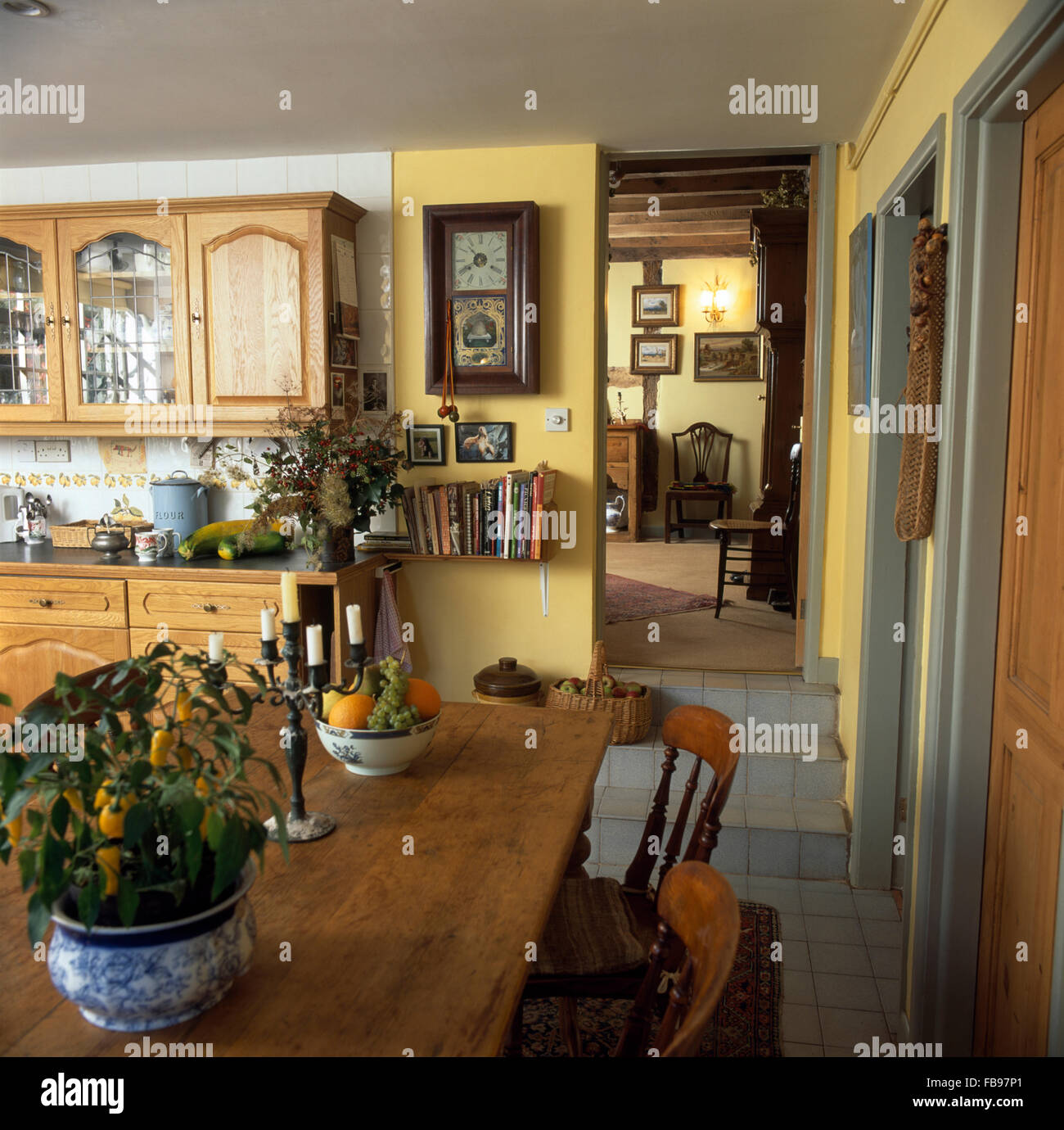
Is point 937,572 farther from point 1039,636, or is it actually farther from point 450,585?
point 450,585

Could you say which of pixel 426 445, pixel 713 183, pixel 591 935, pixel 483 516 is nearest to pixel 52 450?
pixel 426 445

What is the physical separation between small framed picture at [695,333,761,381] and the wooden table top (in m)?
7.24

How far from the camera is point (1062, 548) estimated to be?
1.72 m

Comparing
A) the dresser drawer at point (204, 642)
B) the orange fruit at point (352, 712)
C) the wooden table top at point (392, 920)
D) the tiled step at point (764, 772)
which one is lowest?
the tiled step at point (764, 772)

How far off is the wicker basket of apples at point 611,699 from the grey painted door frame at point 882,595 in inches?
32.2

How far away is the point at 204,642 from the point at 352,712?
1993 mm

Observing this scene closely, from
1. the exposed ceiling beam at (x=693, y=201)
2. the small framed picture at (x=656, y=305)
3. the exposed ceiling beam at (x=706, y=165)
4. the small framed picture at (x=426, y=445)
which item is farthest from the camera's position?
the small framed picture at (x=656, y=305)

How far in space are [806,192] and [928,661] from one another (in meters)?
3.99

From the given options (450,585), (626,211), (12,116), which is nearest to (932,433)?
(450,585)

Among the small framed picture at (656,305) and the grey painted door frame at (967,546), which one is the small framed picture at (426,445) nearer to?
the grey painted door frame at (967,546)

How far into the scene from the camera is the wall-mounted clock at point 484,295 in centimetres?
384

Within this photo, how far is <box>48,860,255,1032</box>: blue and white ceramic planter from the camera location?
1.14 metres

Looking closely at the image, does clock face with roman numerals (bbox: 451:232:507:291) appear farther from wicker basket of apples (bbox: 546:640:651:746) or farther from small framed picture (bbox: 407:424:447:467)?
wicker basket of apples (bbox: 546:640:651:746)

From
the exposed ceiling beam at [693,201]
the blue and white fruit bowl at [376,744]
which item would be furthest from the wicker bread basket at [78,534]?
the exposed ceiling beam at [693,201]
